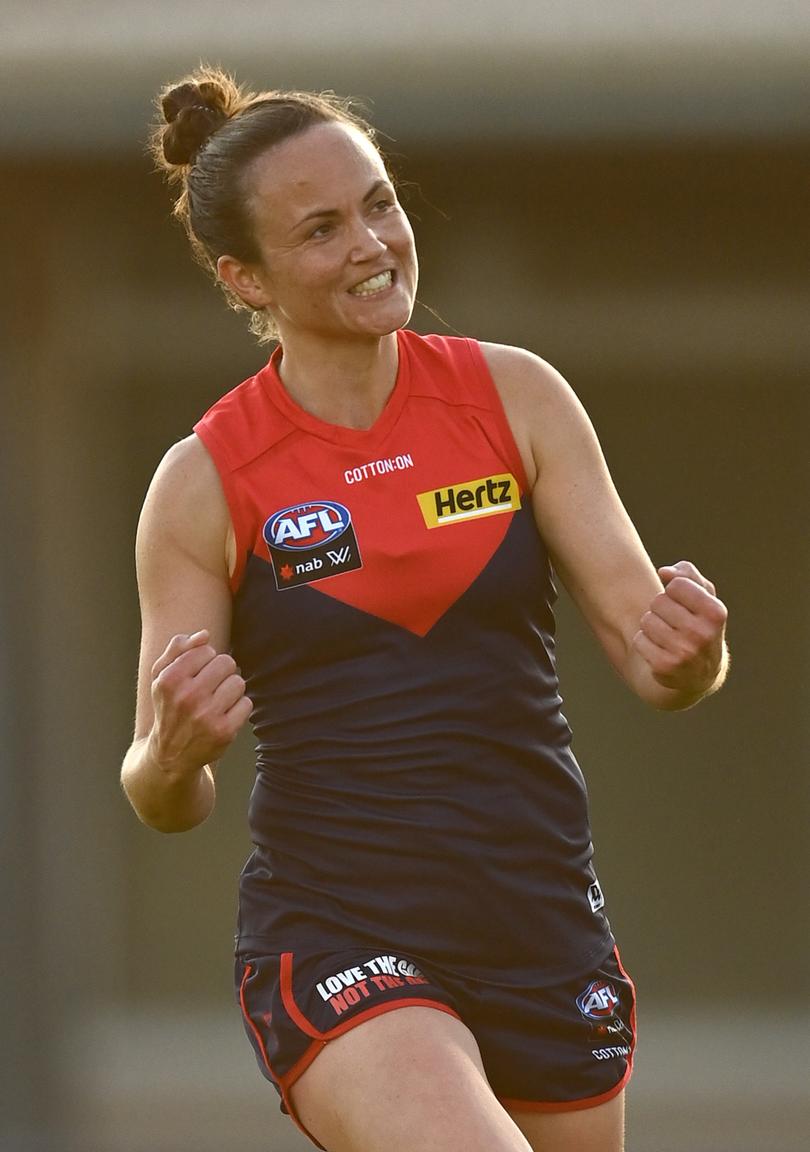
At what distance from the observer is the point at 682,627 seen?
9.36 feet

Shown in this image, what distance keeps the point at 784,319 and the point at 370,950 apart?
4292mm

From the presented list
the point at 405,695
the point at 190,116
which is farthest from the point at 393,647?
the point at 190,116

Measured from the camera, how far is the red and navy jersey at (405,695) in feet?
10.1

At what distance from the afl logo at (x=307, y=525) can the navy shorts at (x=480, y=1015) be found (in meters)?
0.63

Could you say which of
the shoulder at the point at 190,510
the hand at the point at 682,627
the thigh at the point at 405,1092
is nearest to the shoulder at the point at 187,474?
the shoulder at the point at 190,510

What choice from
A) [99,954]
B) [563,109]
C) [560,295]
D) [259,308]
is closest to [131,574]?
[99,954]

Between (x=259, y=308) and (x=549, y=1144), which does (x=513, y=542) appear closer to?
(x=259, y=308)

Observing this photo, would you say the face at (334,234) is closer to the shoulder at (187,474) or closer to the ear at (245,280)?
the ear at (245,280)

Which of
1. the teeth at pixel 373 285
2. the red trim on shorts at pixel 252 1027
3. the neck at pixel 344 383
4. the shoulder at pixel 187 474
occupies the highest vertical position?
the teeth at pixel 373 285

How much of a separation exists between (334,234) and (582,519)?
0.60m

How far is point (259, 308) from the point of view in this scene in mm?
3354

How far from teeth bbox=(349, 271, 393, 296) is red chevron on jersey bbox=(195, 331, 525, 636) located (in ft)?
0.56

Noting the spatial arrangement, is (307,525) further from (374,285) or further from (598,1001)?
(598,1001)

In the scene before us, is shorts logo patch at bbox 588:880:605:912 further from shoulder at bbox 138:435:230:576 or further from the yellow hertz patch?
shoulder at bbox 138:435:230:576
